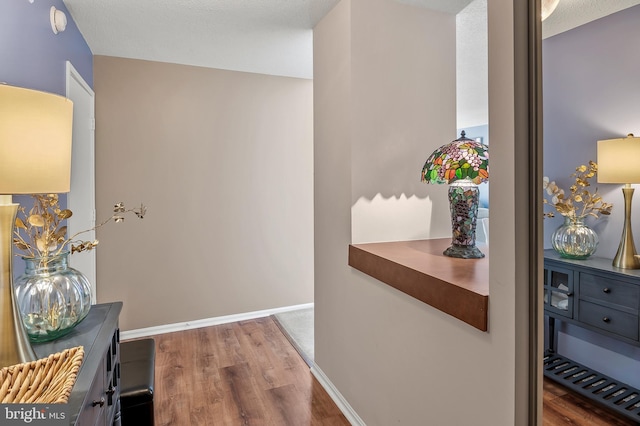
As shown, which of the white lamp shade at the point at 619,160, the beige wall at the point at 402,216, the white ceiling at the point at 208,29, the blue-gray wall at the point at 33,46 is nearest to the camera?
the white lamp shade at the point at 619,160

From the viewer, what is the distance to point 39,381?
2.94 ft

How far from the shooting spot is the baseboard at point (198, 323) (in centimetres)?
324

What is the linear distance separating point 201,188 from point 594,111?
10.0 ft

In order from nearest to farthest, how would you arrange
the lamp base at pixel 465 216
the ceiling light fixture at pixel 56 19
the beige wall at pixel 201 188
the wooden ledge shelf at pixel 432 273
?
the wooden ledge shelf at pixel 432 273 < the lamp base at pixel 465 216 < the ceiling light fixture at pixel 56 19 < the beige wall at pixel 201 188

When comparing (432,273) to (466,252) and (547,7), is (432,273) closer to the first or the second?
(466,252)

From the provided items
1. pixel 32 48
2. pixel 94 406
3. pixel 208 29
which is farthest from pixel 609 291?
pixel 208 29

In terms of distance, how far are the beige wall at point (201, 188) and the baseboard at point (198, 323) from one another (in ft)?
0.15

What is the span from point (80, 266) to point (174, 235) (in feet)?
2.47


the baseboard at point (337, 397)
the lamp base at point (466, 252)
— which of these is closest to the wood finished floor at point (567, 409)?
the lamp base at point (466, 252)

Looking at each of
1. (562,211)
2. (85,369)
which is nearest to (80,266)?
(85,369)

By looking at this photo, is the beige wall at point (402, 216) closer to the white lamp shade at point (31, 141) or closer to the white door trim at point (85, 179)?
the white lamp shade at point (31, 141)

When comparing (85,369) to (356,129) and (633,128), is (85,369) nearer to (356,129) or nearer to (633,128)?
(633,128)

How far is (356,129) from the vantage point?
2031 millimetres

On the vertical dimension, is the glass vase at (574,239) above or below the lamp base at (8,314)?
above
